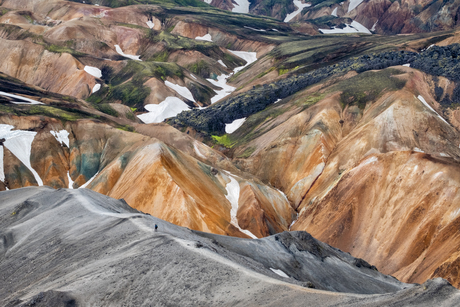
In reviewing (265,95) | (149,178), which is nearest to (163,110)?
(265,95)

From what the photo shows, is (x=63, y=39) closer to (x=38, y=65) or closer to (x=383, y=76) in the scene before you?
(x=38, y=65)

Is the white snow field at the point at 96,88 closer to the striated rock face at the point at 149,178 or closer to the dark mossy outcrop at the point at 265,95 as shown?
the dark mossy outcrop at the point at 265,95

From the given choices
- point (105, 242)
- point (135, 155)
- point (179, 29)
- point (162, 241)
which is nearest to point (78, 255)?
point (105, 242)

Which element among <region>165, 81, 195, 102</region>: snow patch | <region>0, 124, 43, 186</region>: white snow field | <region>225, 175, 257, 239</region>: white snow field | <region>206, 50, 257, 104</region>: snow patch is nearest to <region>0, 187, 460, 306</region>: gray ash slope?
<region>225, 175, 257, 239</region>: white snow field

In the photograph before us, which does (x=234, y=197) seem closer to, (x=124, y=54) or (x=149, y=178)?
(x=149, y=178)

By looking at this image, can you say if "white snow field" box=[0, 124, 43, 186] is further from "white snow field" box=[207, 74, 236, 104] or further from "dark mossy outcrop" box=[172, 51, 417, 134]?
"white snow field" box=[207, 74, 236, 104]

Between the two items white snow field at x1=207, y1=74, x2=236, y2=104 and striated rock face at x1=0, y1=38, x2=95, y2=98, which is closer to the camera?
striated rock face at x1=0, y1=38, x2=95, y2=98
